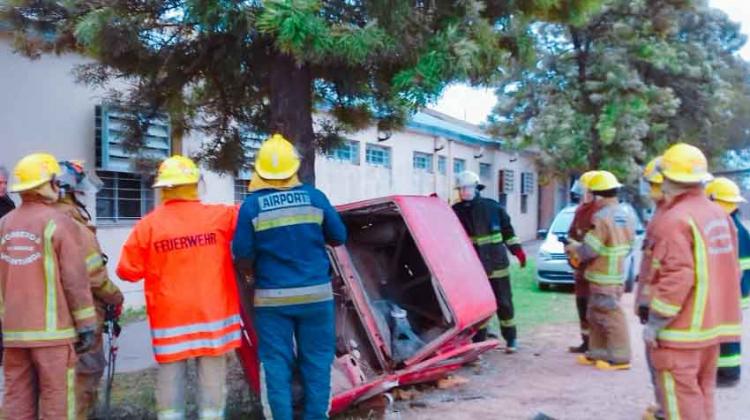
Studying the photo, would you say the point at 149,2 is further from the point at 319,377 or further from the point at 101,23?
the point at 319,377

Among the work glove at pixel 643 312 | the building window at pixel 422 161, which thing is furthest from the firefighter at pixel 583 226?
the building window at pixel 422 161

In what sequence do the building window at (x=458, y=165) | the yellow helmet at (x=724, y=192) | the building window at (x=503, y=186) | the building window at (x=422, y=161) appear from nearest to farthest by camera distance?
the yellow helmet at (x=724, y=192)
the building window at (x=422, y=161)
the building window at (x=458, y=165)
the building window at (x=503, y=186)

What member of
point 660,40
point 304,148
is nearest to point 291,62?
point 304,148

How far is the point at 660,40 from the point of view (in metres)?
18.4

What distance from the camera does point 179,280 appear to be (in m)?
4.38

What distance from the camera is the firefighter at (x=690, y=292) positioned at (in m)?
4.19

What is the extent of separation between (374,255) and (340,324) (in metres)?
1.13

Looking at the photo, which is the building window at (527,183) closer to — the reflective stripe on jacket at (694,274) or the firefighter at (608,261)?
the firefighter at (608,261)

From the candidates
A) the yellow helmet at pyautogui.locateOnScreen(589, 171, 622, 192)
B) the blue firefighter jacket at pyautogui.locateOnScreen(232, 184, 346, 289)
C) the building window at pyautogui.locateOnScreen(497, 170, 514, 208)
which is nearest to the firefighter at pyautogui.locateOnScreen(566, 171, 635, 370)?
the yellow helmet at pyautogui.locateOnScreen(589, 171, 622, 192)

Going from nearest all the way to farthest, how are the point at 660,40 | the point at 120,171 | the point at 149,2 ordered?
1. the point at 149,2
2. the point at 120,171
3. the point at 660,40

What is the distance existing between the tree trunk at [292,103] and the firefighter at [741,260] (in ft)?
10.8

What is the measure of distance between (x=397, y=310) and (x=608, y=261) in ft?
6.91

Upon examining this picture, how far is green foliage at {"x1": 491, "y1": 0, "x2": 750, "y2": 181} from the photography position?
17719mm

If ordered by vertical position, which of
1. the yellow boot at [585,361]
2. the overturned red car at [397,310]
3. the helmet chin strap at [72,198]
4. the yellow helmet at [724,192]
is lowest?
the yellow boot at [585,361]
